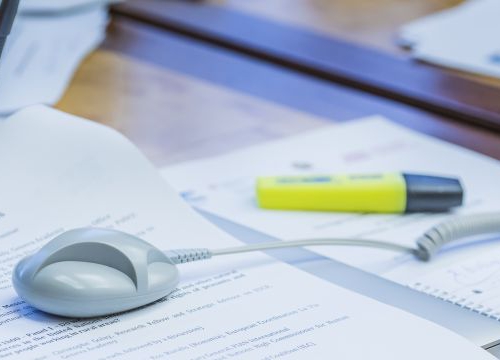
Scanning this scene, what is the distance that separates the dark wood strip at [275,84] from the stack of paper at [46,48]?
35 mm

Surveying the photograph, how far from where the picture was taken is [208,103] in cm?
96

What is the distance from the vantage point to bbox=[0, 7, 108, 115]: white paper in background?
3.05 ft

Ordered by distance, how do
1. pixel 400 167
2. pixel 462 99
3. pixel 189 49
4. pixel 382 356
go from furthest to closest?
1. pixel 189 49
2. pixel 462 99
3. pixel 400 167
4. pixel 382 356

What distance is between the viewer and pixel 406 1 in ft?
4.42

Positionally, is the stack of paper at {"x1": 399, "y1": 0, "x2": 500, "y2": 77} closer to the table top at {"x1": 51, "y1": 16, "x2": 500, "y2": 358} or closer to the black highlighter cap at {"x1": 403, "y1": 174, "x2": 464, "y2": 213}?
the table top at {"x1": 51, "y1": 16, "x2": 500, "y2": 358}

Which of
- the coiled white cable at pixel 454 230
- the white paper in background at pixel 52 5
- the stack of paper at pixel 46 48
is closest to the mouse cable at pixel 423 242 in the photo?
the coiled white cable at pixel 454 230

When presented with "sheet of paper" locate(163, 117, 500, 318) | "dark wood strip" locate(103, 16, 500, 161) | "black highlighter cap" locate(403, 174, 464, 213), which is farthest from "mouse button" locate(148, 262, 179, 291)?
"dark wood strip" locate(103, 16, 500, 161)

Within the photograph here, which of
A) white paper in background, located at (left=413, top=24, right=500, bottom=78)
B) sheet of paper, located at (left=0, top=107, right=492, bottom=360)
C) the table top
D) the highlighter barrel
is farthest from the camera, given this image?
white paper in background, located at (left=413, top=24, right=500, bottom=78)

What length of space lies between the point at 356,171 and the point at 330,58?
28 cm

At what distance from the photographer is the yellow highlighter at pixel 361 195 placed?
0.74 m

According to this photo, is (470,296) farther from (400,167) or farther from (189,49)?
(189,49)

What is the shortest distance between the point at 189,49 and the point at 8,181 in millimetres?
475

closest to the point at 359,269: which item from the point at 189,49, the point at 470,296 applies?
the point at 470,296

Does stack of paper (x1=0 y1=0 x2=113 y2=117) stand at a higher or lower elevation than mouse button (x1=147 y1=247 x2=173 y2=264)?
higher
